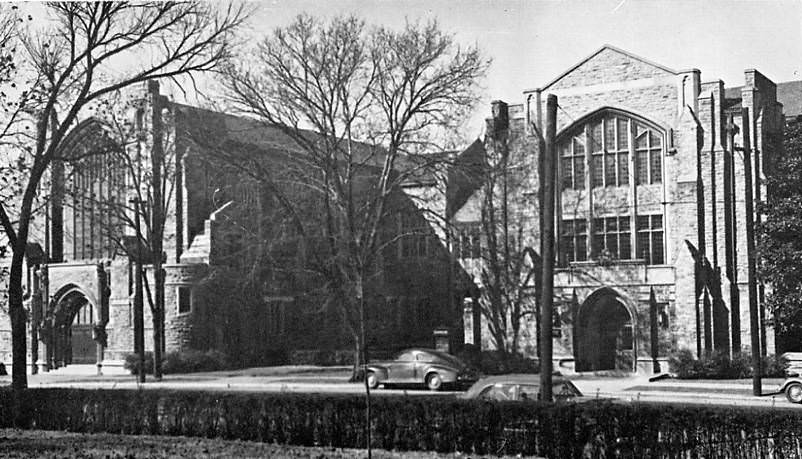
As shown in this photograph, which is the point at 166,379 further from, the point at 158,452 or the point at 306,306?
the point at 158,452

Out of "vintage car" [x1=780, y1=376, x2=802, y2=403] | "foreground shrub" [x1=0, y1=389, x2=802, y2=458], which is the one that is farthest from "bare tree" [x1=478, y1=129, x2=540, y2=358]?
"foreground shrub" [x1=0, y1=389, x2=802, y2=458]

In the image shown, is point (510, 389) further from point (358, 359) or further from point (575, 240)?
point (575, 240)

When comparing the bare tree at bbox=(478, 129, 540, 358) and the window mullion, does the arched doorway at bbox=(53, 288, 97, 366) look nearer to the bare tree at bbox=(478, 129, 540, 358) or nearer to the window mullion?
the bare tree at bbox=(478, 129, 540, 358)

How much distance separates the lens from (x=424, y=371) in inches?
1380

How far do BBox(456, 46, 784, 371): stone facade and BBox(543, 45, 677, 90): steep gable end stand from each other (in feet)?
0.16

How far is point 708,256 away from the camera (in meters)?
44.7

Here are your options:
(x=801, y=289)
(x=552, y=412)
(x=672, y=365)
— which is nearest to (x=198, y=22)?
(x=552, y=412)

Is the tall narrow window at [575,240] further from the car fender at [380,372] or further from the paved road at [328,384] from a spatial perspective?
the car fender at [380,372]

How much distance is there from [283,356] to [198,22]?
102 feet

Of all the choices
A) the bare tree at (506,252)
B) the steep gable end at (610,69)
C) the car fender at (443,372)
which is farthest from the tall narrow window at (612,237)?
the car fender at (443,372)

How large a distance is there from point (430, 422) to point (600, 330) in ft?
100

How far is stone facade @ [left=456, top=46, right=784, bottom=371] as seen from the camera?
145 feet

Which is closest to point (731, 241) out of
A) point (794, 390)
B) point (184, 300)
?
point (794, 390)

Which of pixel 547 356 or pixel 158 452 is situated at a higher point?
pixel 547 356
